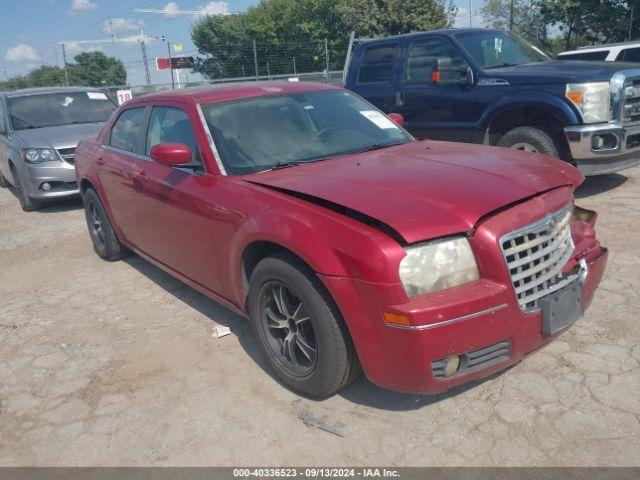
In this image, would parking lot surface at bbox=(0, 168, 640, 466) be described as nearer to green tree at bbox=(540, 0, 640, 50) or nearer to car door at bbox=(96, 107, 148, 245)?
car door at bbox=(96, 107, 148, 245)

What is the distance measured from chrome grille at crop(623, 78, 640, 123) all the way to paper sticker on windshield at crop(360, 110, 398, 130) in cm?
338

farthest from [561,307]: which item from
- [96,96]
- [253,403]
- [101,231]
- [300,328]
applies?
[96,96]

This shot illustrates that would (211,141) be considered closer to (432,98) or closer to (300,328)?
(300,328)

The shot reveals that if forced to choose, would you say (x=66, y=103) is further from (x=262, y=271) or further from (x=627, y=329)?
(x=627, y=329)

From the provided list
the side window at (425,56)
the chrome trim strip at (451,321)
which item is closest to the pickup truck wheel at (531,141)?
the side window at (425,56)

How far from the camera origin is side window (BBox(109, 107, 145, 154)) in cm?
478

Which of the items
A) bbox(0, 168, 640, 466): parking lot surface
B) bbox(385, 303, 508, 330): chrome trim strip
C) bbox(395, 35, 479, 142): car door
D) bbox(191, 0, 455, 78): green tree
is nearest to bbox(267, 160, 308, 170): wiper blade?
bbox(0, 168, 640, 466): parking lot surface

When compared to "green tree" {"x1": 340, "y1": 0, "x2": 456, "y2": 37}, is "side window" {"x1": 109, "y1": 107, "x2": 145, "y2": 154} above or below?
below

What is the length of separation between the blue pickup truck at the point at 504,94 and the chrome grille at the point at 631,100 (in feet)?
0.04

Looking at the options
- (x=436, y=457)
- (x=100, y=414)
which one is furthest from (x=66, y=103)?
(x=436, y=457)

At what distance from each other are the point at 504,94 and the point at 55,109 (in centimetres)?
698

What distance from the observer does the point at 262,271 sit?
10.2ft

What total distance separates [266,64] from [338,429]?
33.4m

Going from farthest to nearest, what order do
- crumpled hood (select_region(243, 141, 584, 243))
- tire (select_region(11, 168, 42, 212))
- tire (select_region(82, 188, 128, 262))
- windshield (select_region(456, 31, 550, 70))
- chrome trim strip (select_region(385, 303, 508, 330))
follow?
tire (select_region(11, 168, 42, 212)) → windshield (select_region(456, 31, 550, 70)) → tire (select_region(82, 188, 128, 262)) → crumpled hood (select_region(243, 141, 584, 243)) → chrome trim strip (select_region(385, 303, 508, 330))
